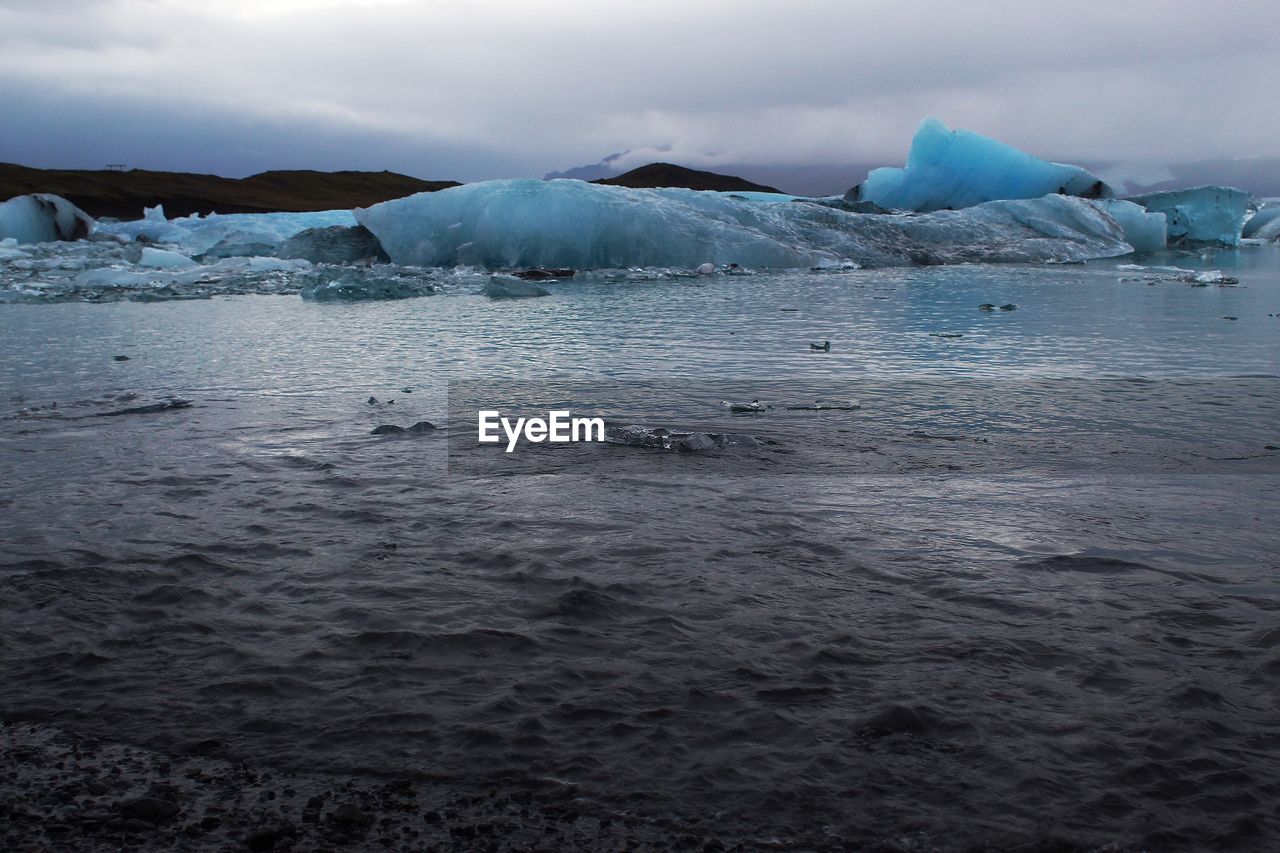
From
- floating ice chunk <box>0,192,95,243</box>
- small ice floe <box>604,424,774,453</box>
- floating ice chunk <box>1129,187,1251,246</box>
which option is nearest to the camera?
small ice floe <box>604,424,774,453</box>

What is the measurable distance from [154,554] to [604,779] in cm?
234

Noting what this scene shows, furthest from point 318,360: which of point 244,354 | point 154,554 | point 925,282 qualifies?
point 925,282

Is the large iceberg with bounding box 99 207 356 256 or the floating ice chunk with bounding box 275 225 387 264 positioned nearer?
the floating ice chunk with bounding box 275 225 387 264

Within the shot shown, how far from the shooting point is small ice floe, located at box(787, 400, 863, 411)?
683 centimetres

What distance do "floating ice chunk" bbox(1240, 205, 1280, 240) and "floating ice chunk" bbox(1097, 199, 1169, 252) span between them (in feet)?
56.8

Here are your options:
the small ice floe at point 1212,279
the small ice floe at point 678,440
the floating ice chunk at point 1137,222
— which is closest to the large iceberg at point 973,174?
the floating ice chunk at point 1137,222

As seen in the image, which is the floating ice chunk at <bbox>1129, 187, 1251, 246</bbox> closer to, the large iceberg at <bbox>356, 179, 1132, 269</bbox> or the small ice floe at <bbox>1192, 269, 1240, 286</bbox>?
the large iceberg at <bbox>356, 179, 1132, 269</bbox>

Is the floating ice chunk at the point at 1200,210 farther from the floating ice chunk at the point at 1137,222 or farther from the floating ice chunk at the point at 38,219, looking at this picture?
the floating ice chunk at the point at 38,219

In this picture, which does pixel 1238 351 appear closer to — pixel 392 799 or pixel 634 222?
pixel 392 799

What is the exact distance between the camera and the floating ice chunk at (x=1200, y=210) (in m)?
32.8

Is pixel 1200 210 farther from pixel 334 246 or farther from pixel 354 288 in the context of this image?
pixel 354 288

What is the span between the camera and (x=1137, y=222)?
31.2m

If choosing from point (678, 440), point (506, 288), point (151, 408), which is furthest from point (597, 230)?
point (678, 440)

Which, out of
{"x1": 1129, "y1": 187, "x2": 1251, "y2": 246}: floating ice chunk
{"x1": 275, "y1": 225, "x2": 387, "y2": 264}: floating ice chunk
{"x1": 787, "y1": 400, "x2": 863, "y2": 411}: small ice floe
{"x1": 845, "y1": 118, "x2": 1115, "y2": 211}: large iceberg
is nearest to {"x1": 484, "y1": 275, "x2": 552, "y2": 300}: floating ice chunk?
{"x1": 275, "y1": 225, "x2": 387, "y2": 264}: floating ice chunk
